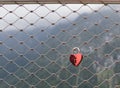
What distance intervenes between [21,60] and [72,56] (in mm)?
674

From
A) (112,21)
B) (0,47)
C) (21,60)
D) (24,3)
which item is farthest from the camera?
(21,60)

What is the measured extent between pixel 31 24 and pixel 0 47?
42 centimetres

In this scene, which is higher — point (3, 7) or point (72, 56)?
point (3, 7)

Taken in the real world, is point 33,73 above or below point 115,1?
below

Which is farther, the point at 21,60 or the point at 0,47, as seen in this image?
the point at 21,60

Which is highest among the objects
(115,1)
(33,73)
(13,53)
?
(115,1)

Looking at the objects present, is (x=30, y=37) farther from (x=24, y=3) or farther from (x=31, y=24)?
(x=24, y=3)

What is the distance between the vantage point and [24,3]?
9.21 ft

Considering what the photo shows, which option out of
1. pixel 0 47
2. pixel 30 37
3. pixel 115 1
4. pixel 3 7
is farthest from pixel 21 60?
pixel 115 1

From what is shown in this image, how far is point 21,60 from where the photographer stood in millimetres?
3414

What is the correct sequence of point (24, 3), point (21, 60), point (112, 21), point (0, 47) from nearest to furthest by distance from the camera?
point (24, 3)
point (112, 21)
point (0, 47)
point (21, 60)

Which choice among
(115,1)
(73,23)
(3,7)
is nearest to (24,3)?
(3,7)

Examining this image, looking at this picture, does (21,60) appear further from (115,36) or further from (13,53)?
(115,36)

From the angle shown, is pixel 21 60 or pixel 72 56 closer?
pixel 72 56
